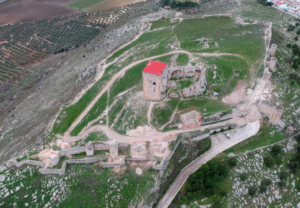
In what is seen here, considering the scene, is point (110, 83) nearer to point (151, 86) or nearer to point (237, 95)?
point (151, 86)

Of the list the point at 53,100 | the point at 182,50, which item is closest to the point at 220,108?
the point at 182,50

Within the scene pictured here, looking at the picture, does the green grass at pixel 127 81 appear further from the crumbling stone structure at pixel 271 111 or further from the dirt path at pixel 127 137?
the crumbling stone structure at pixel 271 111

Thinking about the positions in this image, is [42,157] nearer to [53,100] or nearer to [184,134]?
[53,100]

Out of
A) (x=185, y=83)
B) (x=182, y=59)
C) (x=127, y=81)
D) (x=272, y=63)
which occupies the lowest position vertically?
(x=272, y=63)

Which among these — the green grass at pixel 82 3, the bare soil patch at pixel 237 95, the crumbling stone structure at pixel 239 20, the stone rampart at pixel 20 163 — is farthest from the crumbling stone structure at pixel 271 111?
the green grass at pixel 82 3

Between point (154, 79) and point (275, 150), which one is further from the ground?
point (154, 79)

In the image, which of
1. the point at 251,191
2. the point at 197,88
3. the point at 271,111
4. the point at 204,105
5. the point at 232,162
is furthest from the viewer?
the point at 197,88

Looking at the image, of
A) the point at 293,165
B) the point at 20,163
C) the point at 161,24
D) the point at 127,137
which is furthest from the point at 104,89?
the point at 293,165

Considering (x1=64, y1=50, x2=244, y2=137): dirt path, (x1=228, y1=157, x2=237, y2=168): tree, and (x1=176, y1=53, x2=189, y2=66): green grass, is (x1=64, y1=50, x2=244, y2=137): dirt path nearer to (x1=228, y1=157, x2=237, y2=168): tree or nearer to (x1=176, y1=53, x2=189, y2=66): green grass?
(x1=176, y1=53, x2=189, y2=66): green grass
